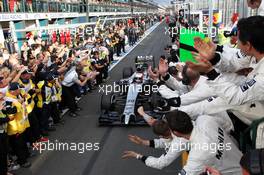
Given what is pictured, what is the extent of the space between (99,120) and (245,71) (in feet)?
18.1

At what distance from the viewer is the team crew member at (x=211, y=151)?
2301 millimetres

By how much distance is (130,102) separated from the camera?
8.20 m

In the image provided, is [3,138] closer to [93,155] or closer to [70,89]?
[93,155]

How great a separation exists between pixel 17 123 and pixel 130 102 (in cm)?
321

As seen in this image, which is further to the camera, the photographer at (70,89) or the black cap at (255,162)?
the photographer at (70,89)

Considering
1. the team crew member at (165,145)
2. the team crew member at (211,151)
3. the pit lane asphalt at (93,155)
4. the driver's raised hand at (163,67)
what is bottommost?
the pit lane asphalt at (93,155)

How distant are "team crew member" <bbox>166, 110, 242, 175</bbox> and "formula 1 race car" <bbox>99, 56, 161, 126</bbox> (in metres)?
5.25

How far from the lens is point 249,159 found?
5.22 feet

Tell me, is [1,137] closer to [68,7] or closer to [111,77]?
[111,77]

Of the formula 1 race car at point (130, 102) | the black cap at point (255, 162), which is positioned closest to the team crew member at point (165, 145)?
the black cap at point (255, 162)

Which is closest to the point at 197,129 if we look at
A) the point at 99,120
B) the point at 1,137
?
the point at 1,137

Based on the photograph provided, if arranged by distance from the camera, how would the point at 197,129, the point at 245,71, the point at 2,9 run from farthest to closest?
the point at 2,9 → the point at 245,71 → the point at 197,129

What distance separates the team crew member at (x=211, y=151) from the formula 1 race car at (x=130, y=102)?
5.25 metres

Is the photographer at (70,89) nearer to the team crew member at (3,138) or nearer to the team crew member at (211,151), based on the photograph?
the team crew member at (3,138)
